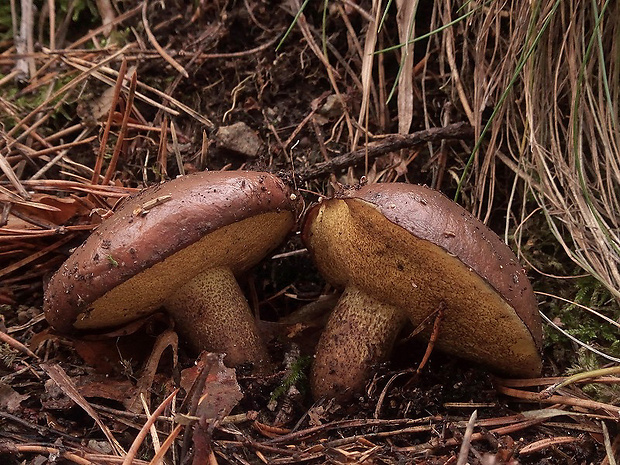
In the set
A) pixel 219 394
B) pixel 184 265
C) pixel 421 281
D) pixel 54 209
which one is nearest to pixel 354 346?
pixel 421 281

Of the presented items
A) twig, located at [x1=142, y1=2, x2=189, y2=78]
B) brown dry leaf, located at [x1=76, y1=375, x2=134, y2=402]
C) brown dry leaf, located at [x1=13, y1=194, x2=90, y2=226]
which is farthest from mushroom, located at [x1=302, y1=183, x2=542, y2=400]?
twig, located at [x1=142, y1=2, x2=189, y2=78]

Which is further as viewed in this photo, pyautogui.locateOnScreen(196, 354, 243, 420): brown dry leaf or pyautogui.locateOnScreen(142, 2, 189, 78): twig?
pyautogui.locateOnScreen(142, 2, 189, 78): twig

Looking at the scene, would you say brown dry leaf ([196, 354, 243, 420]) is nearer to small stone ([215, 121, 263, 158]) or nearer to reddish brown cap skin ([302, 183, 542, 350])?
reddish brown cap skin ([302, 183, 542, 350])

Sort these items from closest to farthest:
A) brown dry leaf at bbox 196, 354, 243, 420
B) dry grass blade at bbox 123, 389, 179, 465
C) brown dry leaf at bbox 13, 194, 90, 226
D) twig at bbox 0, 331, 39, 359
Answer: dry grass blade at bbox 123, 389, 179, 465
brown dry leaf at bbox 196, 354, 243, 420
twig at bbox 0, 331, 39, 359
brown dry leaf at bbox 13, 194, 90, 226

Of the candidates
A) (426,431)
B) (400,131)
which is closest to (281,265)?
(400,131)

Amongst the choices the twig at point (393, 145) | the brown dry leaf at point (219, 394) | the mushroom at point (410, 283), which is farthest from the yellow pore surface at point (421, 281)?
the brown dry leaf at point (219, 394)

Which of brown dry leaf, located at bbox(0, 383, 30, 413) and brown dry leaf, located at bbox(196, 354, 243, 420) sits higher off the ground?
brown dry leaf, located at bbox(0, 383, 30, 413)

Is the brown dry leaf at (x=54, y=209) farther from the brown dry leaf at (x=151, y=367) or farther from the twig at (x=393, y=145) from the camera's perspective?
the twig at (x=393, y=145)

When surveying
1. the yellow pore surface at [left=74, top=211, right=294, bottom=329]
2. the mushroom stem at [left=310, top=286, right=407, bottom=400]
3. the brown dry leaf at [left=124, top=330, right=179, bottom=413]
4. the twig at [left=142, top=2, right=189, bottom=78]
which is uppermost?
the twig at [left=142, top=2, right=189, bottom=78]
